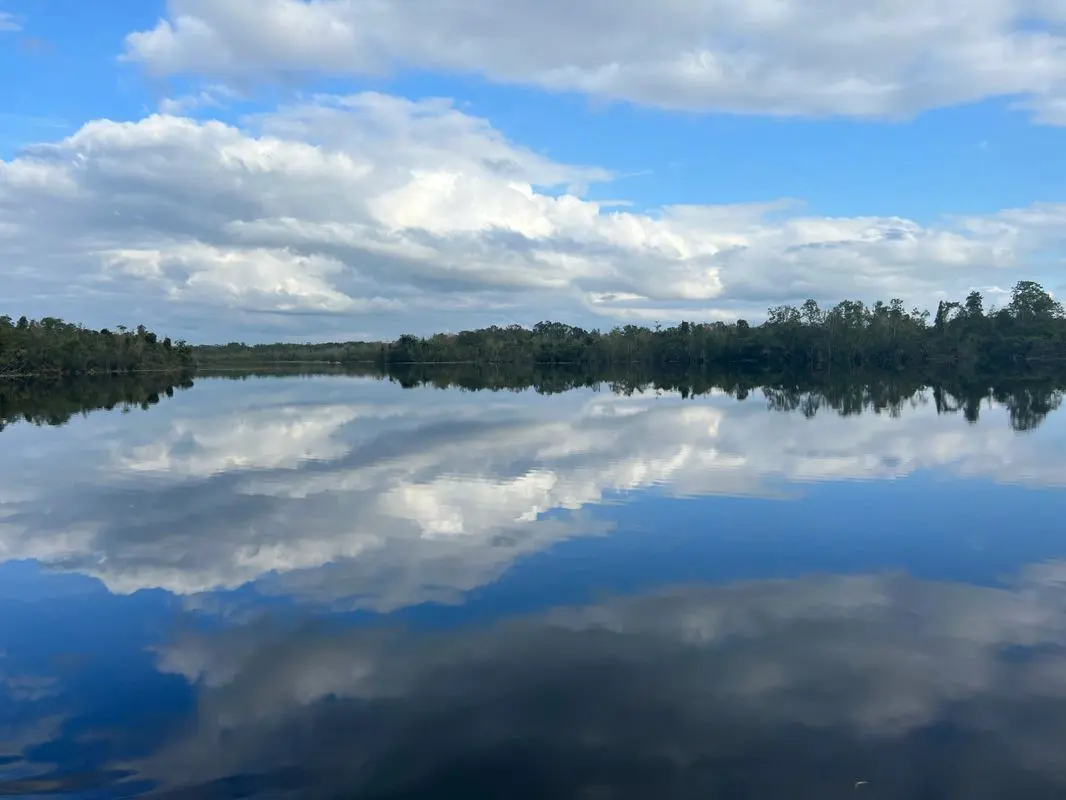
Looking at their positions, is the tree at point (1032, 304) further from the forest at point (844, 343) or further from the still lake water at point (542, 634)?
the still lake water at point (542, 634)

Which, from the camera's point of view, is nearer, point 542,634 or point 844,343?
point 542,634

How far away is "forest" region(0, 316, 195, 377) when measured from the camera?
95188 millimetres

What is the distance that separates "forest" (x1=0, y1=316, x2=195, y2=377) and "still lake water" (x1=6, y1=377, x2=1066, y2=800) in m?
89.0

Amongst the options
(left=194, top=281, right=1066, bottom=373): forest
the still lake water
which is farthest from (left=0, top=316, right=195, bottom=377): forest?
the still lake water

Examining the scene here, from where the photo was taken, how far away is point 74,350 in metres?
103

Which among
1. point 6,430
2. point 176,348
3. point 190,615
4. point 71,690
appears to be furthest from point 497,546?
point 176,348

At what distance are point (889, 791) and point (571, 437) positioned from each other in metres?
22.7

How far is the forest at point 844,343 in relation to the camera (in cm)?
11031

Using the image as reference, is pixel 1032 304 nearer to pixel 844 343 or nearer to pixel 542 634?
pixel 844 343

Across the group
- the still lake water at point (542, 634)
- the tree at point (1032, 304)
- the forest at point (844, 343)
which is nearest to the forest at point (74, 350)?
the forest at point (844, 343)

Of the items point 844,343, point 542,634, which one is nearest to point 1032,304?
point 844,343

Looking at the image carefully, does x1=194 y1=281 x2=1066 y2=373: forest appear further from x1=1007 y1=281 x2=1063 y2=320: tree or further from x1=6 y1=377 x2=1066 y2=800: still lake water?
x1=6 y1=377 x2=1066 y2=800: still lake water

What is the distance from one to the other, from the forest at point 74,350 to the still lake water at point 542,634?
8901 cm

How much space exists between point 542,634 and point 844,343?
123966 millimetres
